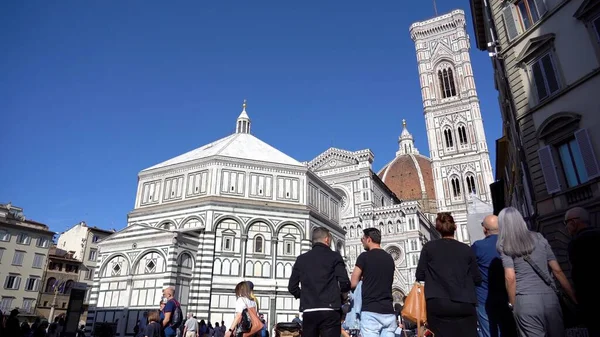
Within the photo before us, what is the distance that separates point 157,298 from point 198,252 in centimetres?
370

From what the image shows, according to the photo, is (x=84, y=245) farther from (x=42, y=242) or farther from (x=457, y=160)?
(x=457, y=160)

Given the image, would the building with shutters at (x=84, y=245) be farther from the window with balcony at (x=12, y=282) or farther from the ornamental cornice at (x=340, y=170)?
the ornamental cornice at (x=340, y=170)

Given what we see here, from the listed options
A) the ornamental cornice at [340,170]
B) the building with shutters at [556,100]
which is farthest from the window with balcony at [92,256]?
the building with shutters at [556,100]

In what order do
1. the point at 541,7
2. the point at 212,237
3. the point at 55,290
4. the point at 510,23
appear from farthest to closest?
the point at 55,290, the point at 212,237, the point at 510,23, the point at 541,7

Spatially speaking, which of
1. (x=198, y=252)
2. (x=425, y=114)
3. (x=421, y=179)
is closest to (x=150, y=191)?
(x=198, y=252)

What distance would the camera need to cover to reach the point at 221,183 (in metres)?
27.4

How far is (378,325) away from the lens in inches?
186

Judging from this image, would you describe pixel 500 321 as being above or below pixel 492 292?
below

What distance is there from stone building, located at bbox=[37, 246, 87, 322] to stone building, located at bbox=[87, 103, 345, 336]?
1816 centimetres

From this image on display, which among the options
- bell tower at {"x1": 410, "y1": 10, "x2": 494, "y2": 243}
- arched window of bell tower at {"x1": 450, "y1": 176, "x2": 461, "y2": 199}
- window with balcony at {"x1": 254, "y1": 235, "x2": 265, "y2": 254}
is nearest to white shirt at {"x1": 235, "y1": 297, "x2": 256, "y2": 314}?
window with balcony at {"x1": 254, "y1": 235, "x2": 265, "y2": 254}

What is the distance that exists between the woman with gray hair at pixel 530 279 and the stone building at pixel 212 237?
2191cm

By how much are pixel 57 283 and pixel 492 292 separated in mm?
47450

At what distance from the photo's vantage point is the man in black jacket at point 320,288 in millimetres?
4777

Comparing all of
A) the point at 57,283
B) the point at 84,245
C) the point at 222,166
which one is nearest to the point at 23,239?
the point at 57,283
